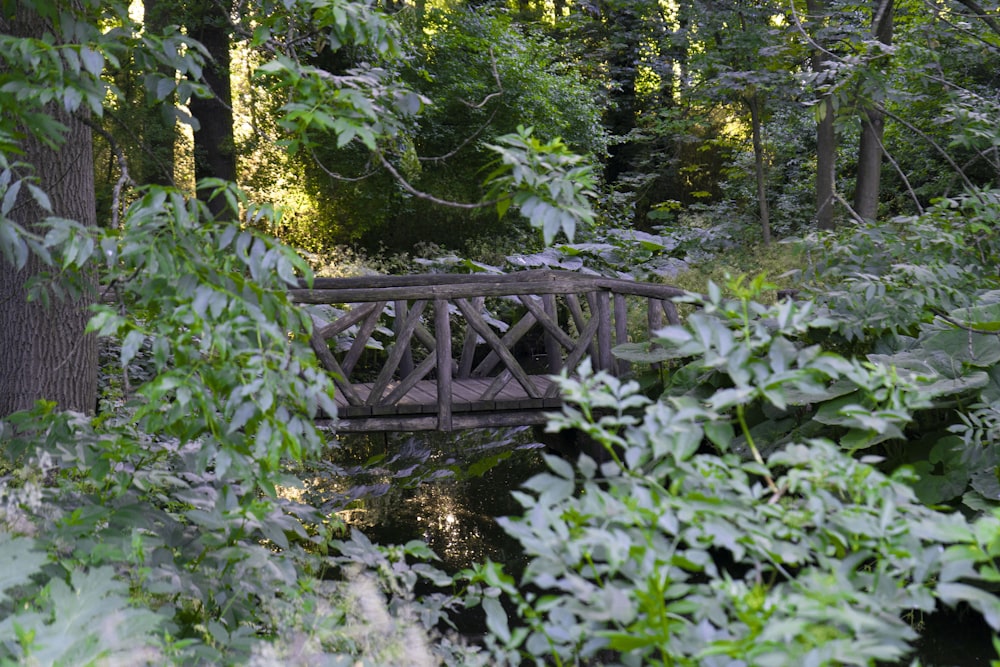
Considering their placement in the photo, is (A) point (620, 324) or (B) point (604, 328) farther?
(A) point (620, 324)

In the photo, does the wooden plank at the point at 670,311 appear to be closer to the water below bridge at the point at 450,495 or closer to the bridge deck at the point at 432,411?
the bridge deck at the point at 432,411

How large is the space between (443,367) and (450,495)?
1195 millimetres

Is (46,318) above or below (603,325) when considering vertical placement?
above

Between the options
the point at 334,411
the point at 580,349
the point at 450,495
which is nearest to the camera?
the point at 334,411

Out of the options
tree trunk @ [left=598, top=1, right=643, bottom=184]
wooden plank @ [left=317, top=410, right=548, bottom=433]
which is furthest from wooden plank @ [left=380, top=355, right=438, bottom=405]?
tree trunk @ [left=598, top=1, right=643, bottom=184]

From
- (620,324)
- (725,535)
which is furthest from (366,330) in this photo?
(725,535)

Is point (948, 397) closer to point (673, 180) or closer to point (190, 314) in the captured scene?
point (190, 314)

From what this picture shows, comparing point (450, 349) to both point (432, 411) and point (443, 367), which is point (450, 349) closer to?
point (443, 367)

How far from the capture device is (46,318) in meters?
4.19

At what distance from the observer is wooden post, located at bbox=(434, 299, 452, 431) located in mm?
5918

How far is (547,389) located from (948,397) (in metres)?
2.58

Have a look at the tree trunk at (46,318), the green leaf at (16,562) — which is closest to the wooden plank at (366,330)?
the tree trunk at (46,318)

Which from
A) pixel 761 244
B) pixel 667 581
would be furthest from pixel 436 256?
pixel 667 581

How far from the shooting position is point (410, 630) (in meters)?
2.07
